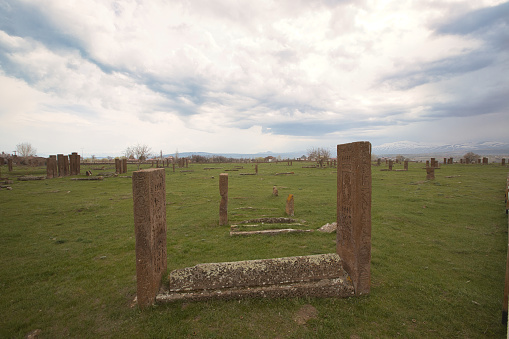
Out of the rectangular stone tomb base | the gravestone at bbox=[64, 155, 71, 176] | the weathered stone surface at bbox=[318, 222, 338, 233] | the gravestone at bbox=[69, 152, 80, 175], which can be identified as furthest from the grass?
the gravestone at bbox=[69, 152, 80, 175]

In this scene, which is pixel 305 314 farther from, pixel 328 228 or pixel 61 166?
pixel 61 166

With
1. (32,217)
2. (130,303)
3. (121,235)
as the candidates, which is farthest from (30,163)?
(130,303)

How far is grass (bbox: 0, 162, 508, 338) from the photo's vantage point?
4.05m

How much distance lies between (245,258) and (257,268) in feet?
5.83

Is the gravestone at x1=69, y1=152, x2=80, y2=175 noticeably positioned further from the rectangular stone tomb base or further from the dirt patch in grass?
the dirt patch in grass

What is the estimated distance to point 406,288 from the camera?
5.14 metres

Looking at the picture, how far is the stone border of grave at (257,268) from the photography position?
452 centimetres

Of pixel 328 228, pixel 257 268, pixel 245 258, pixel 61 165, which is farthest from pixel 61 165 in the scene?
pixel 257 268

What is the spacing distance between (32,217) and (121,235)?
578cm

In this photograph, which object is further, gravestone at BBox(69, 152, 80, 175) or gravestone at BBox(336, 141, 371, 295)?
gravestone at BBox(69, 152, 80, 175)

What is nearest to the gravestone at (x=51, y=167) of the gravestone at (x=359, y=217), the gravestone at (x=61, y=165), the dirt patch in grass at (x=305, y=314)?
the gravestone at (x=61, y=165)

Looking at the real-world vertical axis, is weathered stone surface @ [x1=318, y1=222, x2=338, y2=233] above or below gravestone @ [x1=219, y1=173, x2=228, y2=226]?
below

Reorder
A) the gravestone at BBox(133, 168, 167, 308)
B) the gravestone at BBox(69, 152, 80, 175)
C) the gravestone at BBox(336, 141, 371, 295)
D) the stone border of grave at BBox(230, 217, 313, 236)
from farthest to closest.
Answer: the gravestone at BBox(69, 152, 80, 175) → the stone border of grave at BBox(230, 217, 313, 236) → the gravestone at BBox(336, 141, 371, 295) → the gravestone at BBox(133, 168, 167, 308)

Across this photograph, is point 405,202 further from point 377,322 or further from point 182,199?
point 182,199
